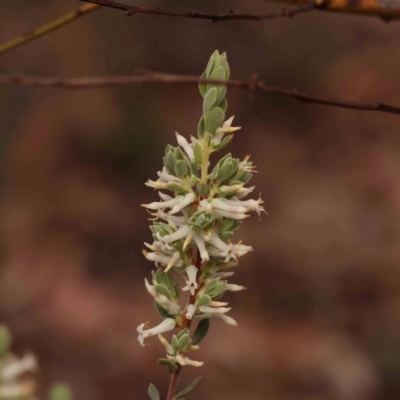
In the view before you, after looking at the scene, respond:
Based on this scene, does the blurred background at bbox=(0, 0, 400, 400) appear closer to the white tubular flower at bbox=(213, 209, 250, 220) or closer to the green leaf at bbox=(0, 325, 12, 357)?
the green leaf at bbox=(0, 325, 12, 357)

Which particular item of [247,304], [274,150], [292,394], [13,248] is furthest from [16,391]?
[274,150]

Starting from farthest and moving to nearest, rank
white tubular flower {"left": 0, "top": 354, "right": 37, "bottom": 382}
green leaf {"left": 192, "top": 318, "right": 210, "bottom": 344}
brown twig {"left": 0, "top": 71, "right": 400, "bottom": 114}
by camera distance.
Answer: white tubular flower {"left": 0, "top": 354, "right": 37, "bottom": 382} < green leaf {"left": 192, "top": 318, "right": 210, "bottom": 344} < brown twig {"left": 0, "top": 71, "right": 400, "bottom": 114}

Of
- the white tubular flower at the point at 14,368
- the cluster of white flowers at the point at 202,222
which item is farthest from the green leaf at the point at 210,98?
the white tubular flower at the point at 14,368

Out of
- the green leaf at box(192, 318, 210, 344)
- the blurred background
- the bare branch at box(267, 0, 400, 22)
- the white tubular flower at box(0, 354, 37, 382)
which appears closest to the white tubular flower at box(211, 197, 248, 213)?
the green leaf at box(192, 318, 210, 344)

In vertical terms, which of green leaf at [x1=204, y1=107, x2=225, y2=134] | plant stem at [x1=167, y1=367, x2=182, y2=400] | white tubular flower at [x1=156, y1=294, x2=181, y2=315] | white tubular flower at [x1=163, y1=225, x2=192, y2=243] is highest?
green leaf at [x1=204, y1=107, x2=225, y2=134]

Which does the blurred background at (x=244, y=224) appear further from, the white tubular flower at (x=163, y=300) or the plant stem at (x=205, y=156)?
the plant stem at (x=205, y=156)

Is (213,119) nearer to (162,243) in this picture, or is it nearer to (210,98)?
(210,98)
